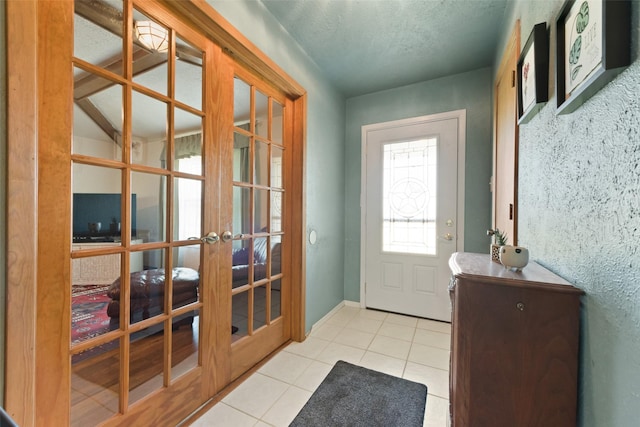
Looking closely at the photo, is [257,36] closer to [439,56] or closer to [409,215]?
[439,56]

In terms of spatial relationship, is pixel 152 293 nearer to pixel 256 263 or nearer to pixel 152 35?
pixel 256 263

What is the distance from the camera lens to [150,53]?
1.23 meters

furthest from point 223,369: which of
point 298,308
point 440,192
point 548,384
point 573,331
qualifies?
point 440,192

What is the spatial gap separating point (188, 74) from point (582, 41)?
1.63 metres

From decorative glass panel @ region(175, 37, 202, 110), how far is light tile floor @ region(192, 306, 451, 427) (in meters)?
1.71

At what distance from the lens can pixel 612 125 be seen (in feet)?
1.96

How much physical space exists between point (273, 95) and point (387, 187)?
1.54m

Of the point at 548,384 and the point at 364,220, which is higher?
the point at 364,220

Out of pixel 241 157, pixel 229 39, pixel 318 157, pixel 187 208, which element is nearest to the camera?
pixel 187 208

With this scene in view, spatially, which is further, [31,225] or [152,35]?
[152,35]

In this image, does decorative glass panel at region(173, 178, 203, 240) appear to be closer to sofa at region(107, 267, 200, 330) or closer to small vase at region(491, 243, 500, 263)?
sofa at region(107, 267, 200, 330)

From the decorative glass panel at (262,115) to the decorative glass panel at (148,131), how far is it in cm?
67

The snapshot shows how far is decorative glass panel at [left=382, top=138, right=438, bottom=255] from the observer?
265 cm

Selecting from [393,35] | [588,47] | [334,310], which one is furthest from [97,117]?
[334,310]
